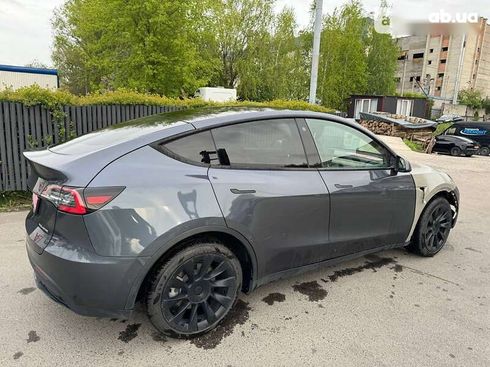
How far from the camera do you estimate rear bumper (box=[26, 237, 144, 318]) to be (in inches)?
79.0

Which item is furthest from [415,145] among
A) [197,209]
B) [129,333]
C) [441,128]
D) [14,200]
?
[129,333]

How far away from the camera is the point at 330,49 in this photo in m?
29.0

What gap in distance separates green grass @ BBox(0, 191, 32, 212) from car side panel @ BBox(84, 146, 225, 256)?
13.1 feet

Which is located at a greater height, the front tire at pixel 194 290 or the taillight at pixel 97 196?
the taillight at pixel 97 196

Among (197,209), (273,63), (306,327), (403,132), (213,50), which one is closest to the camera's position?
(197,209)

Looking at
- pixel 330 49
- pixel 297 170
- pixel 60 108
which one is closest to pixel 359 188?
pixel 297 170

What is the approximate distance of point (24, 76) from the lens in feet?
58.9

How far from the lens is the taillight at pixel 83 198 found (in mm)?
1979

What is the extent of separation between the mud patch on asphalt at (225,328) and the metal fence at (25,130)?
4141mm

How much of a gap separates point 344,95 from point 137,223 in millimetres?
31240

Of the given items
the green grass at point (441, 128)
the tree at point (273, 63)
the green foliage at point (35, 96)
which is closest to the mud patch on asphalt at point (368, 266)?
the green foliage at point (35, 96)

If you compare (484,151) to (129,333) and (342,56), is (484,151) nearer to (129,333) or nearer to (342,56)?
(342,56)

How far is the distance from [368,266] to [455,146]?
17.6m

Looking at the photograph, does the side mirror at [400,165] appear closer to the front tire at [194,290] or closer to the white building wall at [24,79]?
the front tire at [194,290]
